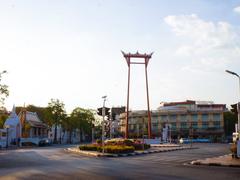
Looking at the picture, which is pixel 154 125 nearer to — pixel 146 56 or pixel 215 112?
pixel 215 112

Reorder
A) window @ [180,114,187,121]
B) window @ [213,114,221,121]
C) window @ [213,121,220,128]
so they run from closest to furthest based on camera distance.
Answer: window @ [213,114,221,121], window @ [213,121,220,128], window @ [180,114,187,121]

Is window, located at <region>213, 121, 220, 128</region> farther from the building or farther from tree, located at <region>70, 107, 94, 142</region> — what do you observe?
tree, located at <region>70, 107, 94, 142</region>

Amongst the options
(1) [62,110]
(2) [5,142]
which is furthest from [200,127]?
(2) [5,142]

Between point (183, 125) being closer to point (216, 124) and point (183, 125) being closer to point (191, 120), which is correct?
point (191, 120)

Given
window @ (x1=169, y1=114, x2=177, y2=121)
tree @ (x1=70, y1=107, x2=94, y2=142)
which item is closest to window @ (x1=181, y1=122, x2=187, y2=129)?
window @ (x1=169, y1=114, x2=177, y2=121)

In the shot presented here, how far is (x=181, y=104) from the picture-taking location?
396ft

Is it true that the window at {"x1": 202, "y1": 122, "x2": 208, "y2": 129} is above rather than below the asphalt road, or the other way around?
above

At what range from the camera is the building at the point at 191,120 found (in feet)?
347

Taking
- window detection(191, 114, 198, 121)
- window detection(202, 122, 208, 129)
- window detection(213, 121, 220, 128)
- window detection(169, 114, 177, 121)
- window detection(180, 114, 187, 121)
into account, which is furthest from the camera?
window detection(169, 114, 177, 121)

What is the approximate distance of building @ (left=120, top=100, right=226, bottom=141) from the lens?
106 metres

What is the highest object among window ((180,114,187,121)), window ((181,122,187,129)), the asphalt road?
window ((180,114,187,121))

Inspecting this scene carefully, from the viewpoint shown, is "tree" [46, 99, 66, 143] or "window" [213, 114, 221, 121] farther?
"window" [213, 114, 221, 121]

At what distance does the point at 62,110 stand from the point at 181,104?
161 feet

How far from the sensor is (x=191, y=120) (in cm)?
10775
